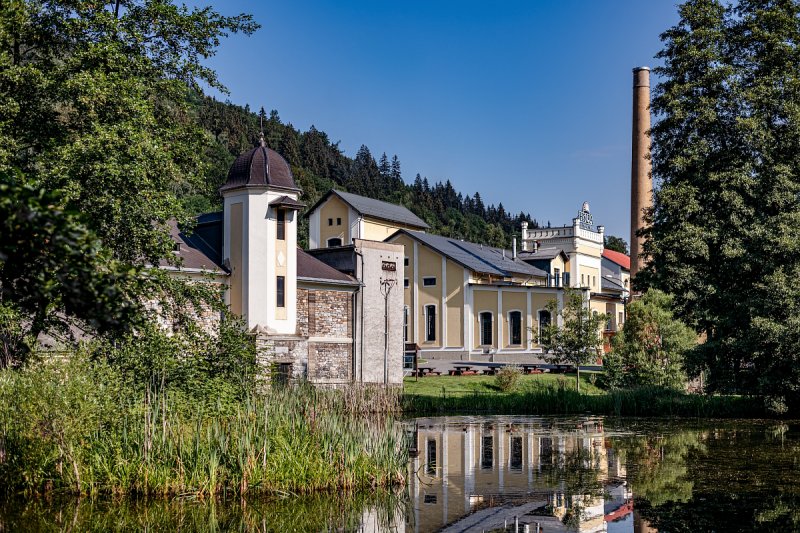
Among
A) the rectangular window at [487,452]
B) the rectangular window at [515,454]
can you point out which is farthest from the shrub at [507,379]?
the rectangular window at [515,454]

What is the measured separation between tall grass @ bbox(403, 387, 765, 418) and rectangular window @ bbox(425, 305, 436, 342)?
55.0 ft

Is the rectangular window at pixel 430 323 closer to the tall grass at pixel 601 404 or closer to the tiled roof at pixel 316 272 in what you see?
the tiled roof at pixel 316 272

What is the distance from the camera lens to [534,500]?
41.1 feet

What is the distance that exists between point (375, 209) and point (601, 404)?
26622 millimetres

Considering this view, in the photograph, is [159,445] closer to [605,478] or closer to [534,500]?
[534,500]

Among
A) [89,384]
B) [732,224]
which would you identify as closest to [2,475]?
[89,384]

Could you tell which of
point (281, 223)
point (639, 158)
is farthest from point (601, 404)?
point (639, 158)

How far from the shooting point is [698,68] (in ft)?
92.7

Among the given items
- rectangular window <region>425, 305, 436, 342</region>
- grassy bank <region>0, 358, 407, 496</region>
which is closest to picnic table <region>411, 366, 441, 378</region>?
rectangular window <region>425, 305, 436, 342</region>

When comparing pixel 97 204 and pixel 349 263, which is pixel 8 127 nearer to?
pixel 97 204

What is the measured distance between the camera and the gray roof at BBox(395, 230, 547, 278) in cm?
4778

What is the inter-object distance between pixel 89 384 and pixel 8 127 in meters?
7.23

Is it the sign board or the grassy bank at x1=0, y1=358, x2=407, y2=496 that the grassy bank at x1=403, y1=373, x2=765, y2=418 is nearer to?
the grassy bank at x1=0, y1=358, x2=407, y2=496

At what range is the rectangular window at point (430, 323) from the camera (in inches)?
1893
